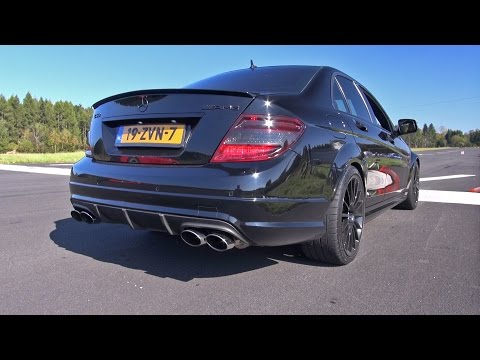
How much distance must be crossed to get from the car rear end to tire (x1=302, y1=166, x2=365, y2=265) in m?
0.18

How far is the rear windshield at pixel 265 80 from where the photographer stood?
9.18 feet

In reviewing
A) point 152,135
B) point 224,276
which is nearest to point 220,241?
point 224,276

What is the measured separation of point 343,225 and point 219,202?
3.85 feet

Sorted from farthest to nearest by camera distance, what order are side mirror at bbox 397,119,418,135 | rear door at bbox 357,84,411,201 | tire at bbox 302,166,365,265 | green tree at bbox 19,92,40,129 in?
1. green tree at bbox 19,92,40,129
2. side mirror at bbox 397,119,418,135
3. rear door at bbox 357,84,411,201
4. tire at bbox 302,166,365,265

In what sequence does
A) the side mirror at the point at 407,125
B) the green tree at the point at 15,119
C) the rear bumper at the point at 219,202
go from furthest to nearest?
the green tree at the point at 15,119, the side mirror at the point at 407,125, the rear bumper at the point at 219,202

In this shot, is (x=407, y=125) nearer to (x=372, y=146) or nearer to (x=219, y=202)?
(x=372, y=146)

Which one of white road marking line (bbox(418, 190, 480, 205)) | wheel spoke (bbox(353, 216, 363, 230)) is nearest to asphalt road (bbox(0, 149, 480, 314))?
wheel spoke (bbox(353, 216, 363, 230))

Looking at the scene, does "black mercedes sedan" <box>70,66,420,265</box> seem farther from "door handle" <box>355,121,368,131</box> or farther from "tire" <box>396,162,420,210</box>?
"tire" <box>396,162,420,210</box>

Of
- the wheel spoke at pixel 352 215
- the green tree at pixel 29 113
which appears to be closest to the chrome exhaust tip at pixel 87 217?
the wheel spoke at pixel 352 215

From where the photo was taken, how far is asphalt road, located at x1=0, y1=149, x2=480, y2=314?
2238mm

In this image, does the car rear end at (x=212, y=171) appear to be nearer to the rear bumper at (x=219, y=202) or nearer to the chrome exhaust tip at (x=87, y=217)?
the rear bumper at (x=219, y=202)

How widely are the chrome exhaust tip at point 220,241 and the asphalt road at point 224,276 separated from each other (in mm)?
357
